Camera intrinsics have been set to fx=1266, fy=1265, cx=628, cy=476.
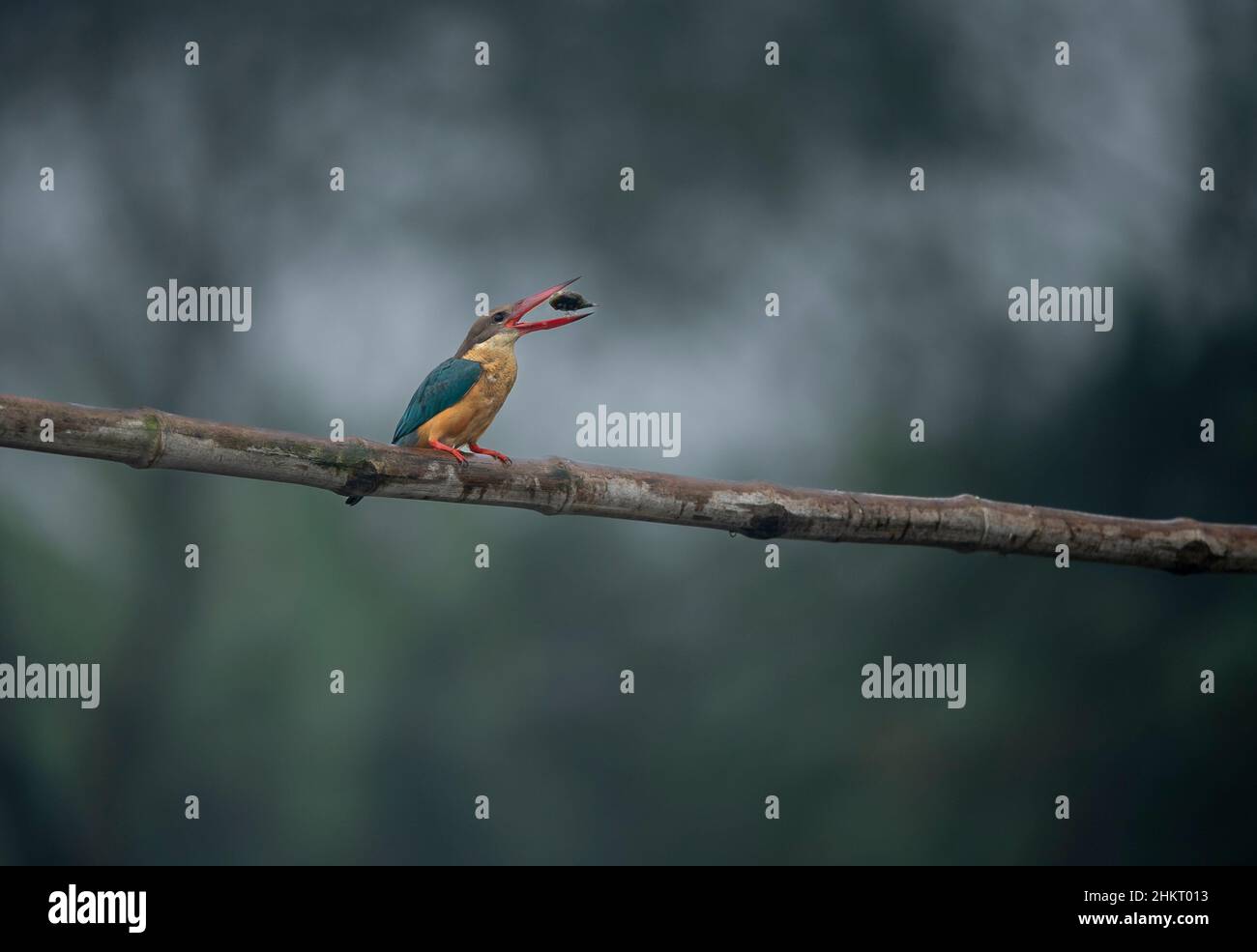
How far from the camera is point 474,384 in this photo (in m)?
3.53

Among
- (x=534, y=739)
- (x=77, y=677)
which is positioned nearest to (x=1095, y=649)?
(x=534, y=739)

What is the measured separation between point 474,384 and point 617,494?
723mm

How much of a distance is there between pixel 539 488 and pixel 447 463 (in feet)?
0.76

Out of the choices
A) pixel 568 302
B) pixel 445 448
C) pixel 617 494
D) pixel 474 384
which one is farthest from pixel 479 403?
pixel 617 494

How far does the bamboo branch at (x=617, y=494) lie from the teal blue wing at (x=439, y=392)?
1.73ft

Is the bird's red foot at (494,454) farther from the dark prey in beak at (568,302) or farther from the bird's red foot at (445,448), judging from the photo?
the dark prey in beak at (568,302)

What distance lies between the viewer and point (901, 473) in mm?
7195

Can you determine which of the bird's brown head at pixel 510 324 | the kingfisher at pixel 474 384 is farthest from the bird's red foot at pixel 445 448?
the bird's brown head at pixel 510 324

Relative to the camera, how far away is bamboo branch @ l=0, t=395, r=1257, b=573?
Answer: 7.99ft

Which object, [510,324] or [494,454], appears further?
[510,324]

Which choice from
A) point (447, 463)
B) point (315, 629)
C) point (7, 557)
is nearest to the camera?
point (447, 463)

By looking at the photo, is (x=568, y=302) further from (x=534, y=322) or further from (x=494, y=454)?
(x=494, y=454)

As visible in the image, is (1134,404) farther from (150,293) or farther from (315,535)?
(150,293)

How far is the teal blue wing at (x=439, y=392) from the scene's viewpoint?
349 cm
